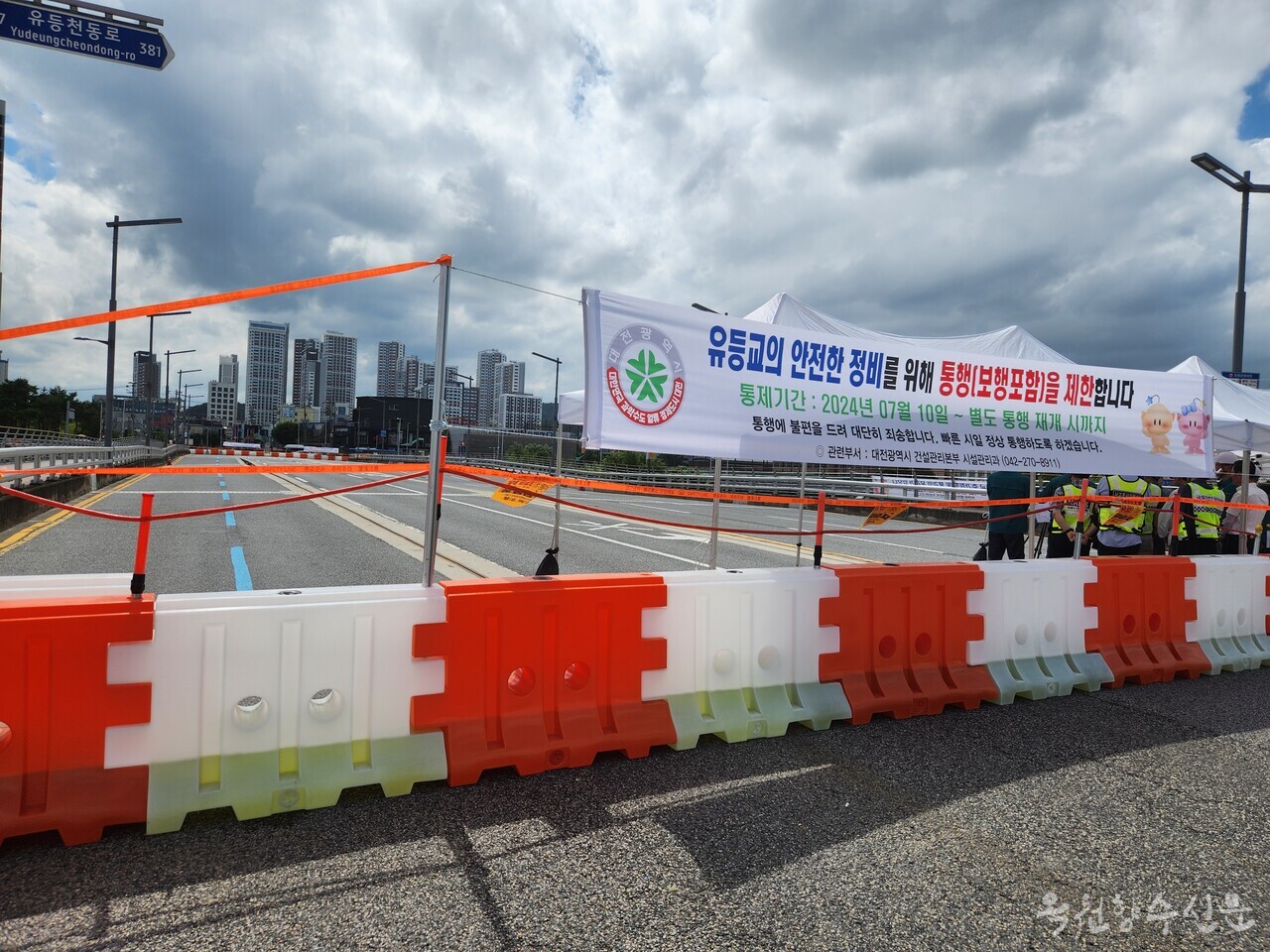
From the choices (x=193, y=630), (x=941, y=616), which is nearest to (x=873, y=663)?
(x=941, y=616)

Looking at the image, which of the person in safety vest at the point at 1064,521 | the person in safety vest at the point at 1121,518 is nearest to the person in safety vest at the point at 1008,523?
the person in safety vest at the point at 1064,521

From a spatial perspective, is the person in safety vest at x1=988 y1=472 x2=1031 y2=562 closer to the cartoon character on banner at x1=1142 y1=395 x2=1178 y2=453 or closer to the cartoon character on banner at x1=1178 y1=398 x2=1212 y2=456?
the cartoon character on banner at x1=1178 y1=398 x2=1212 y2=456

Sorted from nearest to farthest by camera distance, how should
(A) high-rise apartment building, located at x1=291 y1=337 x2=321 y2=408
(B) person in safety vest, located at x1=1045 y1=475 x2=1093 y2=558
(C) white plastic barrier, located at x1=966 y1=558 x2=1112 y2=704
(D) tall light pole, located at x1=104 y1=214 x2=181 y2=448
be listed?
(C) white plastic barrier, located at x1=966 y1=558 x2=1112 y2=704
(B) person in safety vest, located at x1=1045 y1=475 x2=1093 y2=558
(D) tall light pole, located at x1=104 y1=214 x2=181 y2=448
(A) high-rise apartment building, located at x1=291 y1=337 x2=321 y2=408

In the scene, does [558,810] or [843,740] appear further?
[843,740]

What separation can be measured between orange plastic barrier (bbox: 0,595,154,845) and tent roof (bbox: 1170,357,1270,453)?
29.0 feet

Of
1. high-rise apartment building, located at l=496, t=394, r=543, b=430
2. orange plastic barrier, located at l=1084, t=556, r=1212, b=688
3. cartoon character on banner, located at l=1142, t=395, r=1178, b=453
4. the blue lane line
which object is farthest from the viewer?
high-rise apartment building, located at l=496, t=394, r=543, b=430

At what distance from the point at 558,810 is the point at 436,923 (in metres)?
0.83

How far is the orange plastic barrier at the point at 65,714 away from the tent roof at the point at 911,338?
13.0ft

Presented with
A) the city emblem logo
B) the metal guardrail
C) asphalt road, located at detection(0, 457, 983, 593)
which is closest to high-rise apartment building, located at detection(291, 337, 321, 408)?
the metal guardrail

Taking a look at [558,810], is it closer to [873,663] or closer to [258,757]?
[258,757]

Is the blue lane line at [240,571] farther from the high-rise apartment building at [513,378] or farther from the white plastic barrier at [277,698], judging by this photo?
the high-rise apartment building at [513,378]

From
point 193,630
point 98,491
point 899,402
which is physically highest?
point 899,402

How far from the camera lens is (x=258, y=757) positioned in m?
3.07

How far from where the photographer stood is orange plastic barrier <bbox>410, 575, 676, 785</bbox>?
339cm
